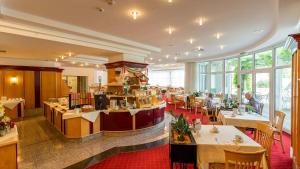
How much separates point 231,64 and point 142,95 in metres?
6.64

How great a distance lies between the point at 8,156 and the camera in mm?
2537

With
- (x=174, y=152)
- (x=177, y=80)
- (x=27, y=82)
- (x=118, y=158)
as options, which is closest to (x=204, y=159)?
(x=174, y=152)

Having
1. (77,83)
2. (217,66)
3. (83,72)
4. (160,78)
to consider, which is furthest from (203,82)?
(77,83)

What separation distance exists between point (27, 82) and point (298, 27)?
1128 centimetres

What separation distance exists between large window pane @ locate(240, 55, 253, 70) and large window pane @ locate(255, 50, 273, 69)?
0.41 m

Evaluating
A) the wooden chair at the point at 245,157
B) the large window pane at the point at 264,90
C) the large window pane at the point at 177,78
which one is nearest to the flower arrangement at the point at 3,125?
the wooden chair at the point at 245,157

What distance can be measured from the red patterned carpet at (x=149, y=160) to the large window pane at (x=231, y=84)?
5.55 metres

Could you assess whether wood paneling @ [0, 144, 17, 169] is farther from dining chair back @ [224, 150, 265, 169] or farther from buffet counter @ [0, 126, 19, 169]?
dining chair back @ [224, 150, 265, 169]

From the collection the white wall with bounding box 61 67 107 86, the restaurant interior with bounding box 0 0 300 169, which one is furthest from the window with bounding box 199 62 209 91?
the white wall with bounding box 61 67 107 86

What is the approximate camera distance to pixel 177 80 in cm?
1998

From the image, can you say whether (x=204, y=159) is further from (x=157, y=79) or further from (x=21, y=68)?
(x=157, y=79)

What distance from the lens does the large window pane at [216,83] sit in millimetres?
10910

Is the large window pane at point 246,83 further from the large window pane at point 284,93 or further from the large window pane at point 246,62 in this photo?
the large window pane at point 284,93

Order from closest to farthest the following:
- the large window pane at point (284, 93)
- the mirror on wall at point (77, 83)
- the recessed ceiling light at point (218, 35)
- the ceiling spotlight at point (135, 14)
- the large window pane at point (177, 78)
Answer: the ceiling spotlight at point (135, 14), the recessed ceiling light at point (218, 35), the large window pane at point (284, 93), the mirror on wall at point (77, 83), the large window pane at point (177, 78)
